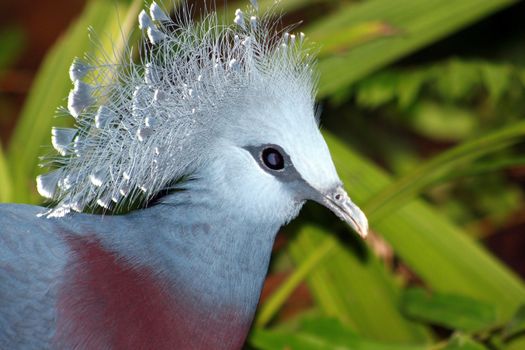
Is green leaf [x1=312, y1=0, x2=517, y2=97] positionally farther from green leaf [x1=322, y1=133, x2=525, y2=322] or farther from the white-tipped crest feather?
the white-tipped crest feather

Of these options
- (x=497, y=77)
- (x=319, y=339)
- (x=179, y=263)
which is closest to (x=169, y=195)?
(x=179, y=263)

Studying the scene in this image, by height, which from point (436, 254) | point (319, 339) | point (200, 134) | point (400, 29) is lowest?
point (319, 339)

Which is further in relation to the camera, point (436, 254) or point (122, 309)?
point (436, 254)

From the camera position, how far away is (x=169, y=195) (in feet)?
3.87

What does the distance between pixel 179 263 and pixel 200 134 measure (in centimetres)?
18

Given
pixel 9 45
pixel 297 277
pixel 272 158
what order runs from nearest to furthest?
pixel 272 158
pixel 297 277
pixel 9 45

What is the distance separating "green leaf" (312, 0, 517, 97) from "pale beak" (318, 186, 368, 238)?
55 cm

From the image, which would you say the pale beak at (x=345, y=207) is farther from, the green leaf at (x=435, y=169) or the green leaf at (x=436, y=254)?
the green leaf at (x=436, y=254)

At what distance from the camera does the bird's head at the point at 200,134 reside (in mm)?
1104

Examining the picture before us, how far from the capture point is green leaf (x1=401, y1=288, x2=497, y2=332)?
1457mm

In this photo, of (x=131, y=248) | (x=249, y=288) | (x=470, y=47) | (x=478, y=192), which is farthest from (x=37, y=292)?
(x=478, y=192)

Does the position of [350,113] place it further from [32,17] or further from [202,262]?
[32,17]

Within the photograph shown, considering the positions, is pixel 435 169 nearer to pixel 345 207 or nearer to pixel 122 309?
pixel 345 207

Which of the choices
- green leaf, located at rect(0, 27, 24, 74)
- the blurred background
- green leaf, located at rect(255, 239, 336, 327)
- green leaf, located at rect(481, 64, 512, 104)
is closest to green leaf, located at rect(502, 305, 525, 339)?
the blurred background
